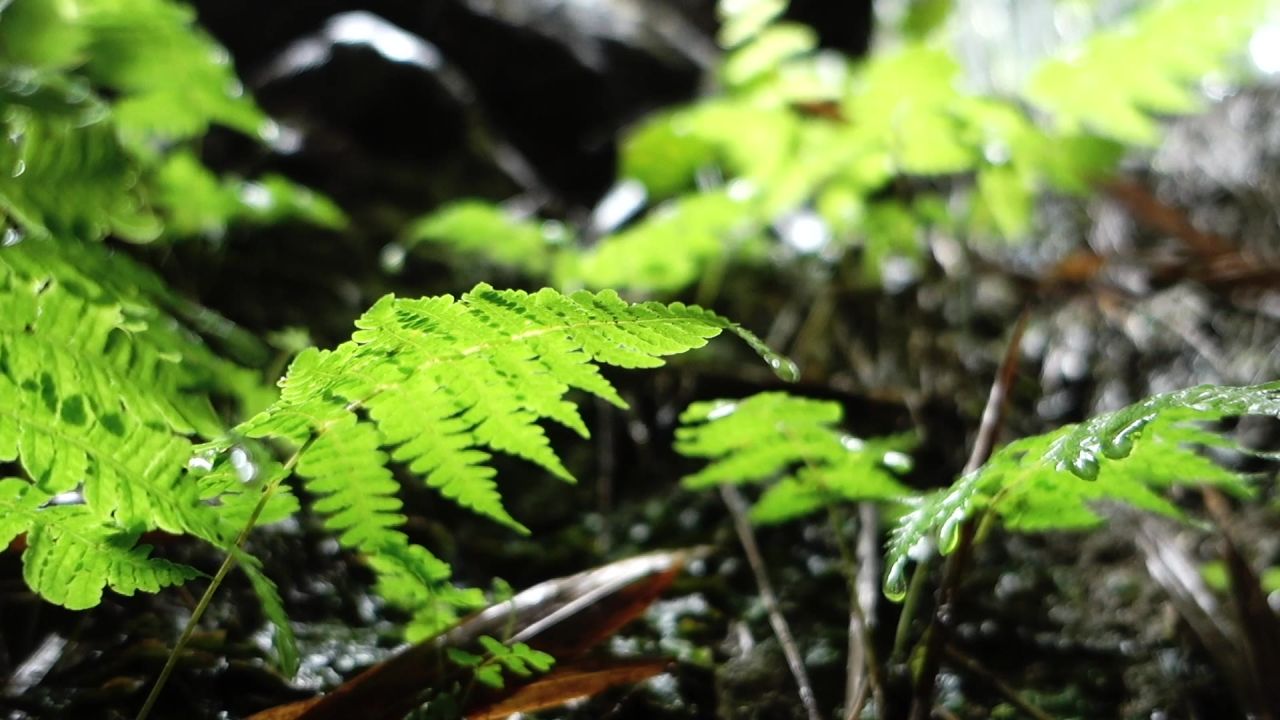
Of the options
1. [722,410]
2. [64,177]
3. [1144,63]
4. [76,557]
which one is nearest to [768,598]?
[722,410]

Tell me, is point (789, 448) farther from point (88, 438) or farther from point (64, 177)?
point (64, 177)

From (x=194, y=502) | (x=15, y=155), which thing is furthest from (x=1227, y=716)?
(x=15, y=155)

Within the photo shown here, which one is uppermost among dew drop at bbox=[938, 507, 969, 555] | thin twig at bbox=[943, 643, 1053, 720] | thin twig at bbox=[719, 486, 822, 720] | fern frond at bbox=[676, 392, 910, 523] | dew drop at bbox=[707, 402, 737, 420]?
dew drop at bbox=[938, 507, 969, 555]

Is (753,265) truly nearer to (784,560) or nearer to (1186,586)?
(784,560)

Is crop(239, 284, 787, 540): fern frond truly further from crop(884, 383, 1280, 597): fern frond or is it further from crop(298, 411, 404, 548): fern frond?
crop(884, 383, 1280, 597): fern frond

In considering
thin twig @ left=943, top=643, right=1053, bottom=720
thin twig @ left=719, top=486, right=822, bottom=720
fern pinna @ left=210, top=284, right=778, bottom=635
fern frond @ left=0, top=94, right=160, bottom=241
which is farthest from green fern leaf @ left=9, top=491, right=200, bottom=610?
thin twig @ left=943, top=643, right=1053, bottom=720
